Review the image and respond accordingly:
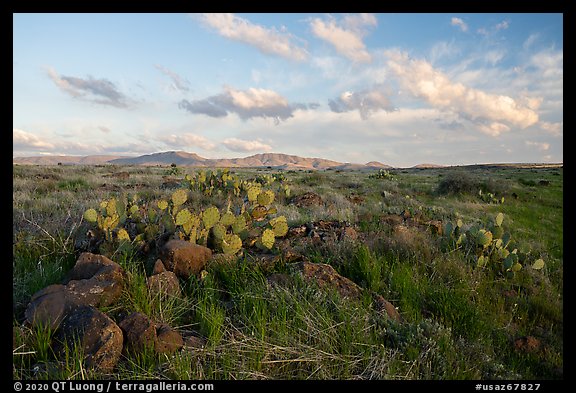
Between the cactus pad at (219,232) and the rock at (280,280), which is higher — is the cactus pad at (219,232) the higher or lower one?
the higher one

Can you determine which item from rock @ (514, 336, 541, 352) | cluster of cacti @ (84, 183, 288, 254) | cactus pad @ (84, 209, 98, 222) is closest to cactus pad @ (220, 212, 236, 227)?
cluster of cacti @ (84, 183, 288, 254)

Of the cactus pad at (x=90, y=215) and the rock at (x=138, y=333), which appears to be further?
the cactus pad at (x=90, y=215)

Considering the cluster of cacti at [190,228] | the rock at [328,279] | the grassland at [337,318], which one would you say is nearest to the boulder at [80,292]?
the grassland at [337,318]

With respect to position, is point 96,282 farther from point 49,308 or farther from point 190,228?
point 190,228

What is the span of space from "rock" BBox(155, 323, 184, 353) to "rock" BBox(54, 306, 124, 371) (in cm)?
27

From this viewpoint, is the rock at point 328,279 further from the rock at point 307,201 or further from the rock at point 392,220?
the rock at point 307,201

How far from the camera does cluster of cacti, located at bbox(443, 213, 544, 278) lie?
4859 mm

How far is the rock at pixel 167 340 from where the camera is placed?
2.58m

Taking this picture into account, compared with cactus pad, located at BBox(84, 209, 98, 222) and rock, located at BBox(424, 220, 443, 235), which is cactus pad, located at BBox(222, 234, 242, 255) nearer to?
cactus pad, located at BBox(84, 209, 98, 222)

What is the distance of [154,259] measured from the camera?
393cm

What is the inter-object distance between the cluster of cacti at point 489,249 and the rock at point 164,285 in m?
4.04

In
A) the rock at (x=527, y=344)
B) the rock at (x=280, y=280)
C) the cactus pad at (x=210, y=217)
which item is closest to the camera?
the rock at (x=527, y=344)
